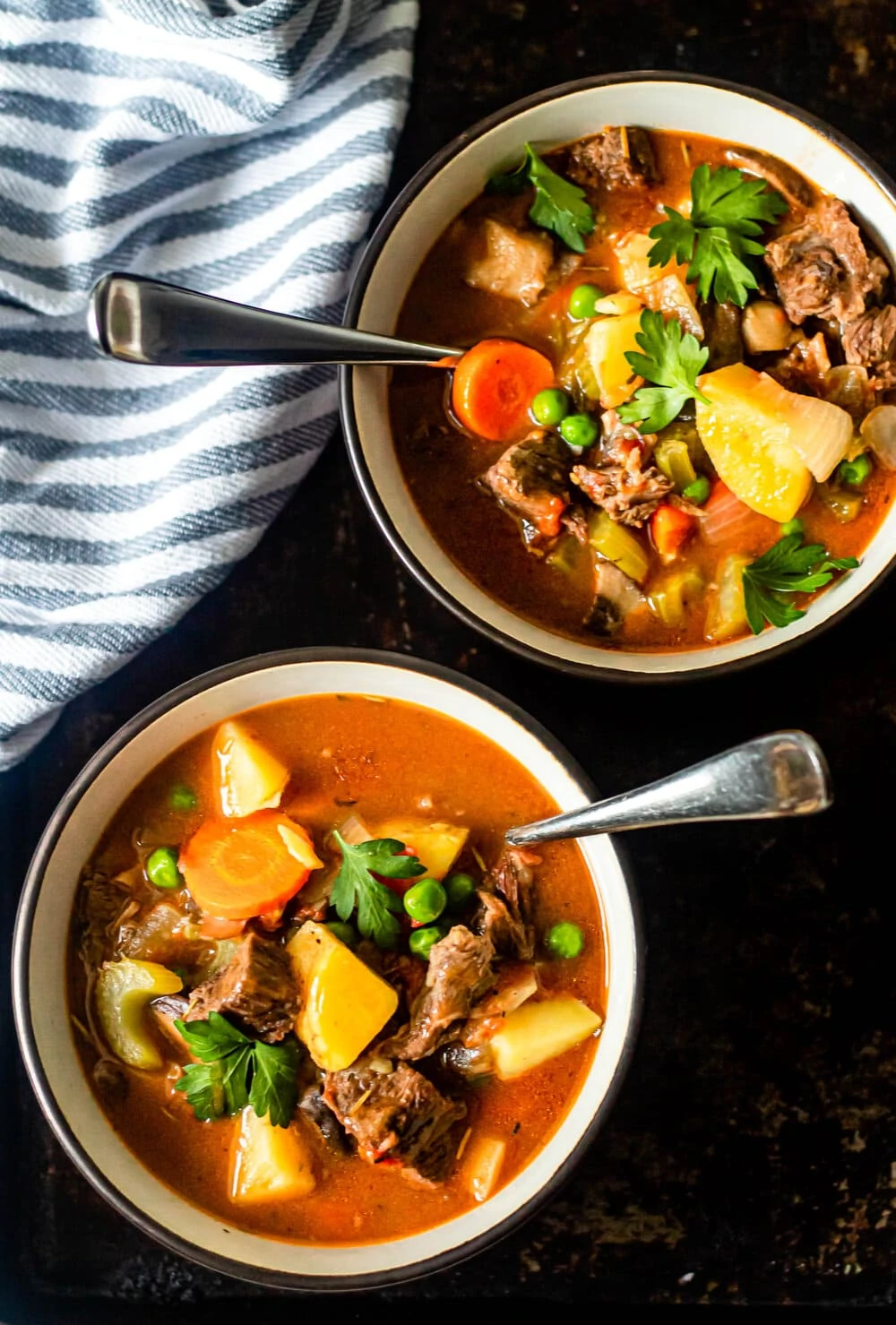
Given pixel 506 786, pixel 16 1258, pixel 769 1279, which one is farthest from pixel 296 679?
pixel 769 1279

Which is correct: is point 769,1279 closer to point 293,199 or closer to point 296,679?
point 296,679

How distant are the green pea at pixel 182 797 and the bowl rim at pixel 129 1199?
202 mm

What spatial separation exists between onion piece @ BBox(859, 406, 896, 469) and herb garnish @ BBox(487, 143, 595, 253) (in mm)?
817

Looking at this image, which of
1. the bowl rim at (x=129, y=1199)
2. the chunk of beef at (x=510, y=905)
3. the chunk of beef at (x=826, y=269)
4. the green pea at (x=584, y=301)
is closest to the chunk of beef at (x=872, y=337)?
the chunk of beef at (x=826, y=269)

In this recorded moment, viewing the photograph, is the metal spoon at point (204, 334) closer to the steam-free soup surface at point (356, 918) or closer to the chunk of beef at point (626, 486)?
the chunk of beef at point (626, 486)

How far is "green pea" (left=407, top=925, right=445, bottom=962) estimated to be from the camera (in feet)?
9.16

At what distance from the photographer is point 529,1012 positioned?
2.83 metres

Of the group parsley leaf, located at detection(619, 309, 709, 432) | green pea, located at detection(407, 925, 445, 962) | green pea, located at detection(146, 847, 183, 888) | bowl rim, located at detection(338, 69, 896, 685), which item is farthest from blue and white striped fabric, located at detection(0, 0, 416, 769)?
green pea, located at detection(407, 925, 445, 962)

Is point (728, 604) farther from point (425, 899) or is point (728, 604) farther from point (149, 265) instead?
point (149, 265)

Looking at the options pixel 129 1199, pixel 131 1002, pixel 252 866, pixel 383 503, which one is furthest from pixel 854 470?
pixel 129 1199

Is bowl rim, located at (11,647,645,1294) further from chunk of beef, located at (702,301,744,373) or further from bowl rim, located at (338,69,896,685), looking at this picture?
chunk of beef, located at (702,301,744,373)

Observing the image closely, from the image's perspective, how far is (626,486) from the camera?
287 centimetres

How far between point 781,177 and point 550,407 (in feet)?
2.61

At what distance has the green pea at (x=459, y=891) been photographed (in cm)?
279
